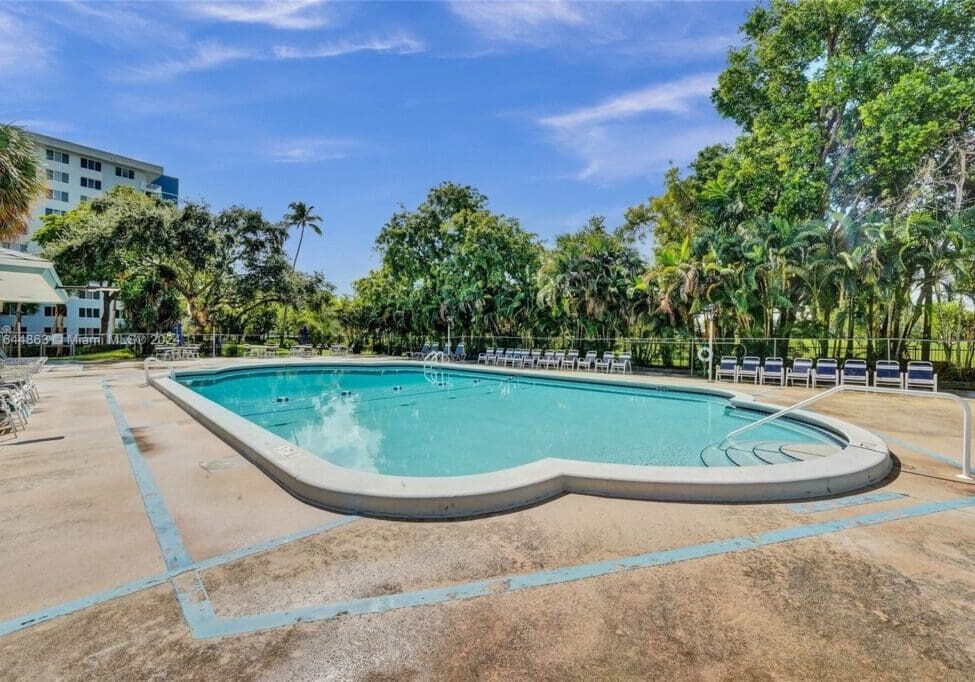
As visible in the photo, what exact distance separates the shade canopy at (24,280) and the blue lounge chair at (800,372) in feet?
56.5

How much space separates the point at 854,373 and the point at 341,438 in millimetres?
12889

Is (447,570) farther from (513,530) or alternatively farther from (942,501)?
(942,501)

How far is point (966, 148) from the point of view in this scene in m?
13.8

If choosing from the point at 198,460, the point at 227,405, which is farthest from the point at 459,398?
the point at 198,460

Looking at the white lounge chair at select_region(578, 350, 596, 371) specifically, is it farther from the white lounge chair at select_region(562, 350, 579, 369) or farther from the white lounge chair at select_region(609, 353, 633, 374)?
the white lounge chair at select_region(609, 353, 633, 374)

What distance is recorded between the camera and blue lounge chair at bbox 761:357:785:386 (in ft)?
42.9

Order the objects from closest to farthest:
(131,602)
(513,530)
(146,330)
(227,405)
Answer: (131,602), (513,530), (227,405), (146,330)

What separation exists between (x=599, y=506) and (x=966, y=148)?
1823 cm

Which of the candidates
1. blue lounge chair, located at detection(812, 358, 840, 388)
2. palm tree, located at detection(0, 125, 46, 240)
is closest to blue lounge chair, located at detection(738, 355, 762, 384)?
blue lounge chair, located at detection(812, 358, 840, 388)

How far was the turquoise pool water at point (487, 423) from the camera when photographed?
21.9 ft

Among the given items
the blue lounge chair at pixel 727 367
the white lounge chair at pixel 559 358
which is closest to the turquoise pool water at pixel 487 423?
the blue lounge chair at pixel 727 367

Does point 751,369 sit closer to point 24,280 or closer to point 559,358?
point 559,358

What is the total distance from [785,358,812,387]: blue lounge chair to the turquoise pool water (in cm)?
323

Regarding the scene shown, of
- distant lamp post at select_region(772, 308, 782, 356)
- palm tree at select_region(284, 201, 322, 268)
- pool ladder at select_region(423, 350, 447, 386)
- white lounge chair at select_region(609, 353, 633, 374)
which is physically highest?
palm tree at select_region(284, 201, 322, 268)
